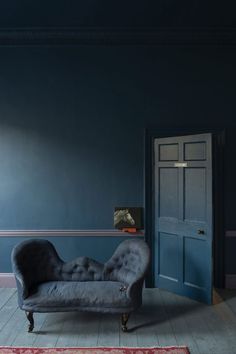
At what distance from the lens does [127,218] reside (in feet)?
17.7

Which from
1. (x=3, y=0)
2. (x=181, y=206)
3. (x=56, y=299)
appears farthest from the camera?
(x=181, y=206)

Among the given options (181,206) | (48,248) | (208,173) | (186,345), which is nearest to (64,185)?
(48,248)

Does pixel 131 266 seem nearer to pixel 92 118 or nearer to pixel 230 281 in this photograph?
pixel 230 281

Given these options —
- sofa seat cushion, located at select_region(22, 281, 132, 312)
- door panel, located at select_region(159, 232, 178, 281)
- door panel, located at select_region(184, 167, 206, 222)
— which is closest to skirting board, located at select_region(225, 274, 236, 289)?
door panel, located at select_region(159, 232, 178, 281)

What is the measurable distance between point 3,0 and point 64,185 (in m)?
2.49

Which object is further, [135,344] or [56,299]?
[56,299]

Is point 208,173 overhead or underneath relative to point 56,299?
overhead

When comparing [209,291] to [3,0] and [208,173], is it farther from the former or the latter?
[3,0]

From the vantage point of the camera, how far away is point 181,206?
513cm

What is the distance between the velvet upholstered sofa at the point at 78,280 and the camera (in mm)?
3996

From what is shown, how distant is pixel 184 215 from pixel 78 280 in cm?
166

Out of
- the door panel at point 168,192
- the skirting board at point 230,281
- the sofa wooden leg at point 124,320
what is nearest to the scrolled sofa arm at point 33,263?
the sofa wooden leg at point 124,320

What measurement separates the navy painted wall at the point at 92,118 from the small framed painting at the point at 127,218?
0.37 feet

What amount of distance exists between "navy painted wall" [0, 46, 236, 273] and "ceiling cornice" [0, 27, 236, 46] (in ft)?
0.36
